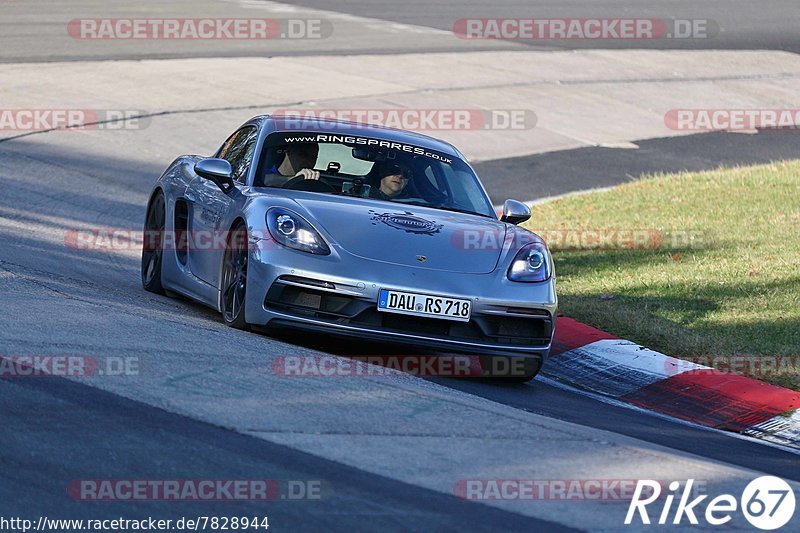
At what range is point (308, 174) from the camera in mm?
8938

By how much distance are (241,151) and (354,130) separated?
0.81m

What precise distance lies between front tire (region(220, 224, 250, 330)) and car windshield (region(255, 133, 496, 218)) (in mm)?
593

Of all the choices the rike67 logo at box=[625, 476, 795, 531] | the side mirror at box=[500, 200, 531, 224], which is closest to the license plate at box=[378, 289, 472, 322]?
the side mirror at box=[500, 200, 531, 224]

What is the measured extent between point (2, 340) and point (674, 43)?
82.8 feet

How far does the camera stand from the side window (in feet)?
30.0

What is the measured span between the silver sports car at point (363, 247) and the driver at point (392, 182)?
0.03 ft

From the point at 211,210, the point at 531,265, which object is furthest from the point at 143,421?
the point at 211,210

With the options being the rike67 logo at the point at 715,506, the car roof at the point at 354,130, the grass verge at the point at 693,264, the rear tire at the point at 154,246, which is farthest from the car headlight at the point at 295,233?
the grass verge at the point at 693,264

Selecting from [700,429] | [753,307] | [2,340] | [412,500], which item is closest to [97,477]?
[412,500]

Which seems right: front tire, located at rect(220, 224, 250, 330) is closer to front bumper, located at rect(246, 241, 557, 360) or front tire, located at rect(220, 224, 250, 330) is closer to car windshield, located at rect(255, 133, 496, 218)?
front bumper, located at rect(246, 241, 557, 360)

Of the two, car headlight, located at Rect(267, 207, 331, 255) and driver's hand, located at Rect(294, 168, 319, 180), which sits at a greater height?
driver's hand, located at Rect(294, 168, 319, 180)

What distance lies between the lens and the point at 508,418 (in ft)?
21.1

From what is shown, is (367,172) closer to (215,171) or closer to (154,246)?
(215,171)

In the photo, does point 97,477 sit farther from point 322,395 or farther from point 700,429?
point 700,429
